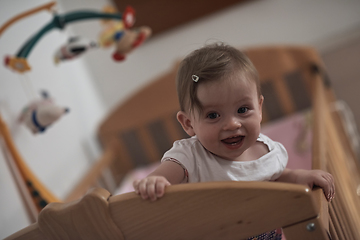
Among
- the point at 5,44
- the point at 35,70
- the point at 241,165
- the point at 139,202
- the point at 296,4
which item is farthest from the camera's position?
the point at 296,4

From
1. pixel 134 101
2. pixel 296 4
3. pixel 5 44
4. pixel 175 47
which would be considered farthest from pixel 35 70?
pixel 296 4

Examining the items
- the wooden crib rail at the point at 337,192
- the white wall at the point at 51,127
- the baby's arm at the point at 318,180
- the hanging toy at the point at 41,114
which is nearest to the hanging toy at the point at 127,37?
the hanging toy at the point at 41,114

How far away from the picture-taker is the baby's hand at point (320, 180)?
69cm

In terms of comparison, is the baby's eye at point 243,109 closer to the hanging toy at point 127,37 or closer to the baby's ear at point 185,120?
the baby's ear at point 185,120

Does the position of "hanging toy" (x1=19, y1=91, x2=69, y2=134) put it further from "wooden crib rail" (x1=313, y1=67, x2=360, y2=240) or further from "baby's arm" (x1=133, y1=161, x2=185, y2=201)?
"wooden crib rail" (x1=313, y1=67, x2=360, y2=240)

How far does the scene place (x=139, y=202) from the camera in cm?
60

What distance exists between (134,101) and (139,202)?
1380 millimetres

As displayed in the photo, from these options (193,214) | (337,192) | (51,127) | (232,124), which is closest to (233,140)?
(232,124)

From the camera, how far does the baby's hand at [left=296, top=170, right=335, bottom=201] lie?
0.69 m

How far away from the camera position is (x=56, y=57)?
134cm

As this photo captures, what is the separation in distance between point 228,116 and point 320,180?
0.20 metres

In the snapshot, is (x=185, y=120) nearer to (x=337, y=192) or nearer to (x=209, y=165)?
(x=209, y=165)

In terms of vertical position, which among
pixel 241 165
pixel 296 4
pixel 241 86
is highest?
pixel 296 4

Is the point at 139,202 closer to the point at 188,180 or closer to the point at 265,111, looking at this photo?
the point at 188,180
